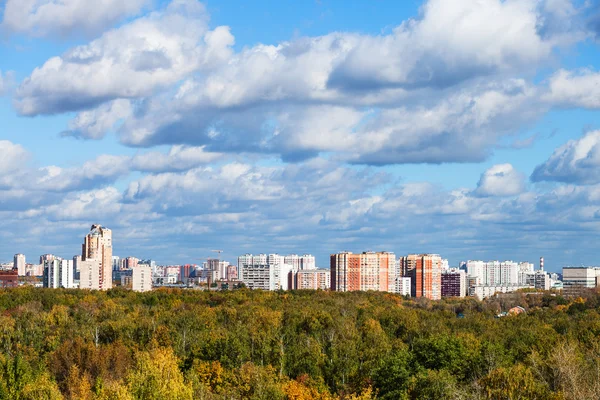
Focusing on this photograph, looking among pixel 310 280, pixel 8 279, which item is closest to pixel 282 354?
pixel 8 279

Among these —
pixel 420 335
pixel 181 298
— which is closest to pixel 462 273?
pixel 181 298

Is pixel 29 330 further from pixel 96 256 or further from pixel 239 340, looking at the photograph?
pixel 96 256

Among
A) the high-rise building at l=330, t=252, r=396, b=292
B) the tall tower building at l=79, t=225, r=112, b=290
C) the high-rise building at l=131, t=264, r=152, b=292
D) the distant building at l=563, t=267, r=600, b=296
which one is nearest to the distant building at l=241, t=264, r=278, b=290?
the high-rise building at l=131, t=264, r=152, b=292

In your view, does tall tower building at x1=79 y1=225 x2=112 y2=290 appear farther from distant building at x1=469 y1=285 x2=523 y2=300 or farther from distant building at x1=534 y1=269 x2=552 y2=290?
distant building at x1=534 y1=269 x2=552 y2=290

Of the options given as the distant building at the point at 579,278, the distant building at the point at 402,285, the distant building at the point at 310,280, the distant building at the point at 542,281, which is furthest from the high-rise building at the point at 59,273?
the distant building at the point at 542,281

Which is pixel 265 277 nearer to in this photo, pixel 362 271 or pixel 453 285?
pixel 453 285

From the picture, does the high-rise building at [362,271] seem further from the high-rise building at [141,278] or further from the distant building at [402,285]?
the high-rise building at [141,278]

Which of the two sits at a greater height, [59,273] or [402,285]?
[59,273]
